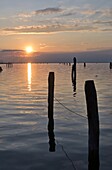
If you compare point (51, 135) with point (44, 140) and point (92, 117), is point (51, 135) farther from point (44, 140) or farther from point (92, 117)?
point (92, 117)

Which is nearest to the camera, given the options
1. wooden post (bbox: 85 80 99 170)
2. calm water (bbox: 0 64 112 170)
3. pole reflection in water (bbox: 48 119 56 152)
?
wooden post (bbox: 85 80 99 170)

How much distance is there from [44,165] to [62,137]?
373 centimetres

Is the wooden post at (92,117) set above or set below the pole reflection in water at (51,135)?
above

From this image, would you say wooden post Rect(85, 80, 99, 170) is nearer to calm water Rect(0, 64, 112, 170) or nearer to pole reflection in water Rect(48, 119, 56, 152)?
calm water Rect(0, 64, 112, 170)

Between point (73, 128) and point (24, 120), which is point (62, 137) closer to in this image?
point (73, 128)

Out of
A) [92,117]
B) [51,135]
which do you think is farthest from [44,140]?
[92,117]

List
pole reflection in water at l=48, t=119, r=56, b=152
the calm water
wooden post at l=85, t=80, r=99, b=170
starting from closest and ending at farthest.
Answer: wooden post at l=85, t=80, r=99, b=170
the calm water
pole reflection in water at l=48, t=119, r=56, b=152

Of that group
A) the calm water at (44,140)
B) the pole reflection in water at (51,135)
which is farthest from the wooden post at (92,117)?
the pole reflection in water at (51,135)

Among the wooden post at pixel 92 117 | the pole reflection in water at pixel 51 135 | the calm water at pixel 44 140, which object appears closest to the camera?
the wooden post at pixel 92 117

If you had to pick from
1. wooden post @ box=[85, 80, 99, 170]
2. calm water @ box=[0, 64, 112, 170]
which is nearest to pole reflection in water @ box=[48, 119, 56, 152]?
calm water @ box=[0, 64, 112, 170]

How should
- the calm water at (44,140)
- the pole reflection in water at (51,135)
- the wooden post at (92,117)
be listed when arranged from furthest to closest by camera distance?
the pole reflection in water at (51,135)
the calm water at (44,140)
the wooden post at (92,117)

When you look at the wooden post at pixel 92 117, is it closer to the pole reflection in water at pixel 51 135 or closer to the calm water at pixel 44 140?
the calm water at pixel 44 140

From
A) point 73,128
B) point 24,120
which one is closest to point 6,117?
point 24,120

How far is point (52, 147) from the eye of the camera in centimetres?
1285
